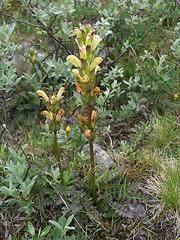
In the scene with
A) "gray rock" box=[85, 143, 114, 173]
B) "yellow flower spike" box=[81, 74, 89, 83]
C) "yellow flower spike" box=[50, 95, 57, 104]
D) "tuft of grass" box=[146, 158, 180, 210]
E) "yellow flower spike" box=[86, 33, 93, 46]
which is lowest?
"tuft of grass" box=[146, 158, 180, 210]

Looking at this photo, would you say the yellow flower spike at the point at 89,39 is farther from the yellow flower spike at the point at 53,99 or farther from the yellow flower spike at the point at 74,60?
the yellow flower spike at the point at 53,99

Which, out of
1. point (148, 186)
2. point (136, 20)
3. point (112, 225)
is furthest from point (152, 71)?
point (112, 225)

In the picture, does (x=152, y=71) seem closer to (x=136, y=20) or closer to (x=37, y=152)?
(x=136, y=20)

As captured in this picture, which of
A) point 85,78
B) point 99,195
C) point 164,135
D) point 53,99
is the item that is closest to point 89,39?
point 85,78

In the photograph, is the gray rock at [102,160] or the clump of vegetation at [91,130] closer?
the clump of vegetation at [91,130]

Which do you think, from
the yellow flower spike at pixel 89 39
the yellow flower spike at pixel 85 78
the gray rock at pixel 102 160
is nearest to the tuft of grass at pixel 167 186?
the gray rock at pixel 102 160

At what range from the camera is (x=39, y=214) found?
98.5 inches

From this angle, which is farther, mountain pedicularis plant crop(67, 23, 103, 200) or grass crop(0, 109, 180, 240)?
grass crop(0, 109, 180, 240)

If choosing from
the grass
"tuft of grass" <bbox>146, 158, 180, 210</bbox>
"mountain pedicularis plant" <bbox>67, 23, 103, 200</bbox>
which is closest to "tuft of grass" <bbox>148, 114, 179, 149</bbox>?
the grass

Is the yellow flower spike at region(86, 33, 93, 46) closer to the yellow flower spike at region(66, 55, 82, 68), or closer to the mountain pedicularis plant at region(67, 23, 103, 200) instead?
the mountain pedicularis plant at region(67, 23, 103, 200)

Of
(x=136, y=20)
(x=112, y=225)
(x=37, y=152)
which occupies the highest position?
(x=136, y=20)

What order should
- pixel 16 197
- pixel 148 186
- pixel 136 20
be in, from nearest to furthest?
1. pixel 16 197
2. pixel 148 186
3. pixel 136 20

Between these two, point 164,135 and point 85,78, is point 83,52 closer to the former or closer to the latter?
point 85,78

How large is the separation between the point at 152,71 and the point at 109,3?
1.43 metres
